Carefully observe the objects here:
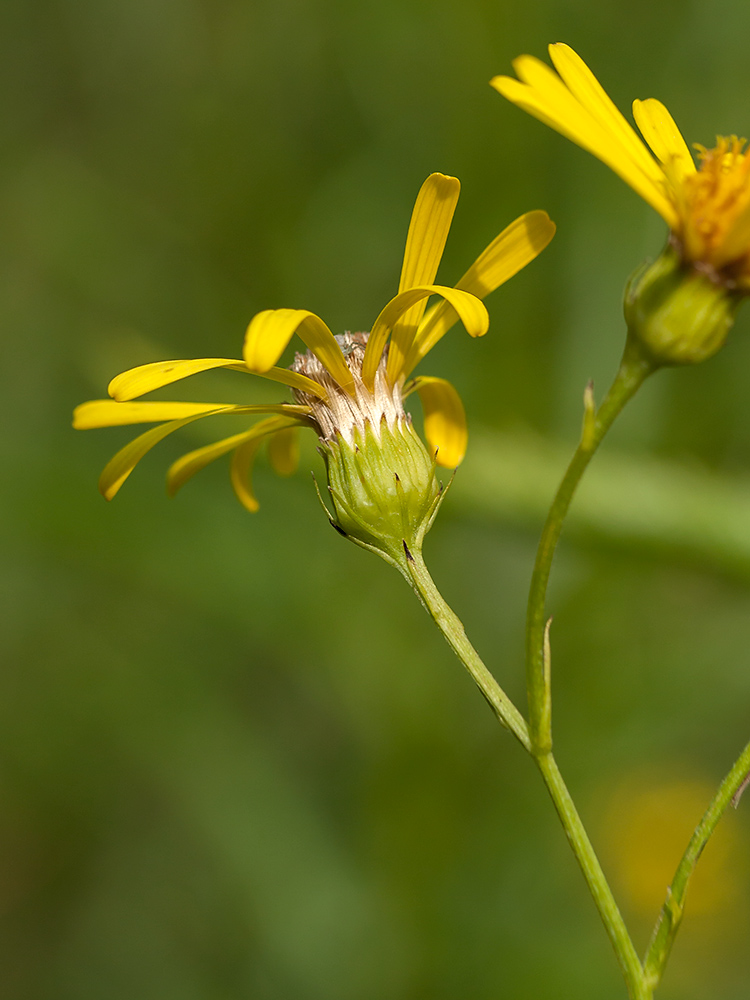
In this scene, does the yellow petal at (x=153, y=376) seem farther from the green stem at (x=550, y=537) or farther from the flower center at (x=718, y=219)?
the flower center at (x=718, y=219)

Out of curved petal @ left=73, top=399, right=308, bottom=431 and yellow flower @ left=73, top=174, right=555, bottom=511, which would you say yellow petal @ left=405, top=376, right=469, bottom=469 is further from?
curved petal @ left=73, top=399, right=308, bottom=431

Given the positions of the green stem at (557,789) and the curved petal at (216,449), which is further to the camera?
the curved petal at (216,449)

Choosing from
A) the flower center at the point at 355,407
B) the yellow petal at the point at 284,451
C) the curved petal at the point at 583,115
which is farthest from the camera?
the yellow petal at the point at 284,451

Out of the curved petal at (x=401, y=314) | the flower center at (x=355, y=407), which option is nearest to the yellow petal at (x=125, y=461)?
the flower center at (x=355, y=407)

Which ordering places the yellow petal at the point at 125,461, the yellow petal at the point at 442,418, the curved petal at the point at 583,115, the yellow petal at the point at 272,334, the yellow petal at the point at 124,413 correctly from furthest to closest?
1. the yellow petal at the point at 442,418
2. the yellow petal at the point at 125,461
3. the yellow petal at the point at 124,413
4. the yellow petal at the point at 272,334
5. the curved petal at the point at 583,115

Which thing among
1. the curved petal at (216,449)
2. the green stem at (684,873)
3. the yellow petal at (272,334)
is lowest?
the green stem at (684,873)

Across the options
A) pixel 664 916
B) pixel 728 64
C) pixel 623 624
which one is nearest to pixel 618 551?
pixel 623 624

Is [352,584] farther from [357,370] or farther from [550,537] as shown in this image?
[550,537]

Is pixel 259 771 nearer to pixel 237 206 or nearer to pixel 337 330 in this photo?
pixel 337 330
